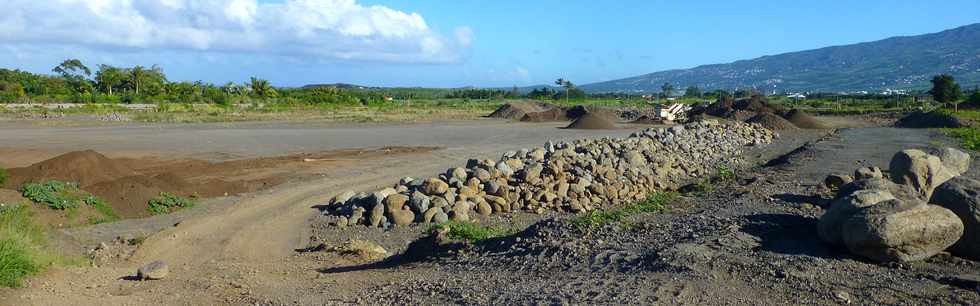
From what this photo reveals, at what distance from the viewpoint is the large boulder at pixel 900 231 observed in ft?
23.5

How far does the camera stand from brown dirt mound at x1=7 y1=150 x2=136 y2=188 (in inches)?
610

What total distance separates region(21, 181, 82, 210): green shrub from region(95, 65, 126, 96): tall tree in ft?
239

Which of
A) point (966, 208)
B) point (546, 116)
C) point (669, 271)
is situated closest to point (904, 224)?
point (966, 208)

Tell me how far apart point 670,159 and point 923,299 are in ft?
39.8

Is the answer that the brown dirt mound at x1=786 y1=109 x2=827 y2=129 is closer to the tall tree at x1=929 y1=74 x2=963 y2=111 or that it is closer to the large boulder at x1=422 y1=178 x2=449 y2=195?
the tall tree at x1=929 y1=74 x2=963 y2=111

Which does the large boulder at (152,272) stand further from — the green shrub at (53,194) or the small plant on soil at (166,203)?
the small plant on soil at (166,203)

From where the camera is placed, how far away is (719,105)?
5372cm

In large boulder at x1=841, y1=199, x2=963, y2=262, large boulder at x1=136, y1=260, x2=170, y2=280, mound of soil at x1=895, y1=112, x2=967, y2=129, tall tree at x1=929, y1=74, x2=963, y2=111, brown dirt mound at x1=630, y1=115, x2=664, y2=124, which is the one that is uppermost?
tall tree at x1=929, y1=74, x2=963, y2=111

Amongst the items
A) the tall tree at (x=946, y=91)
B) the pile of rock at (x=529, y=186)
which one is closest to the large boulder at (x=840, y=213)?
the pile of rock at (x=529, y=186)

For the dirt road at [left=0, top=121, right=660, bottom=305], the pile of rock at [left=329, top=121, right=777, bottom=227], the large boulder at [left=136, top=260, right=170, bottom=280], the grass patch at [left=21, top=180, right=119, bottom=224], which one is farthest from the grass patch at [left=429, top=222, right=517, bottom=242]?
the grass patch at [left=21, top=180, right=119, bottom=224]

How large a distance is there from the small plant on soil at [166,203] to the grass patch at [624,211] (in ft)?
24.2

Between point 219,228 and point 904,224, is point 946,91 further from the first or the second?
point 904,224

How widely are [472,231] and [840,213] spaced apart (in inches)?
187

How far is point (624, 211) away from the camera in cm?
1276
